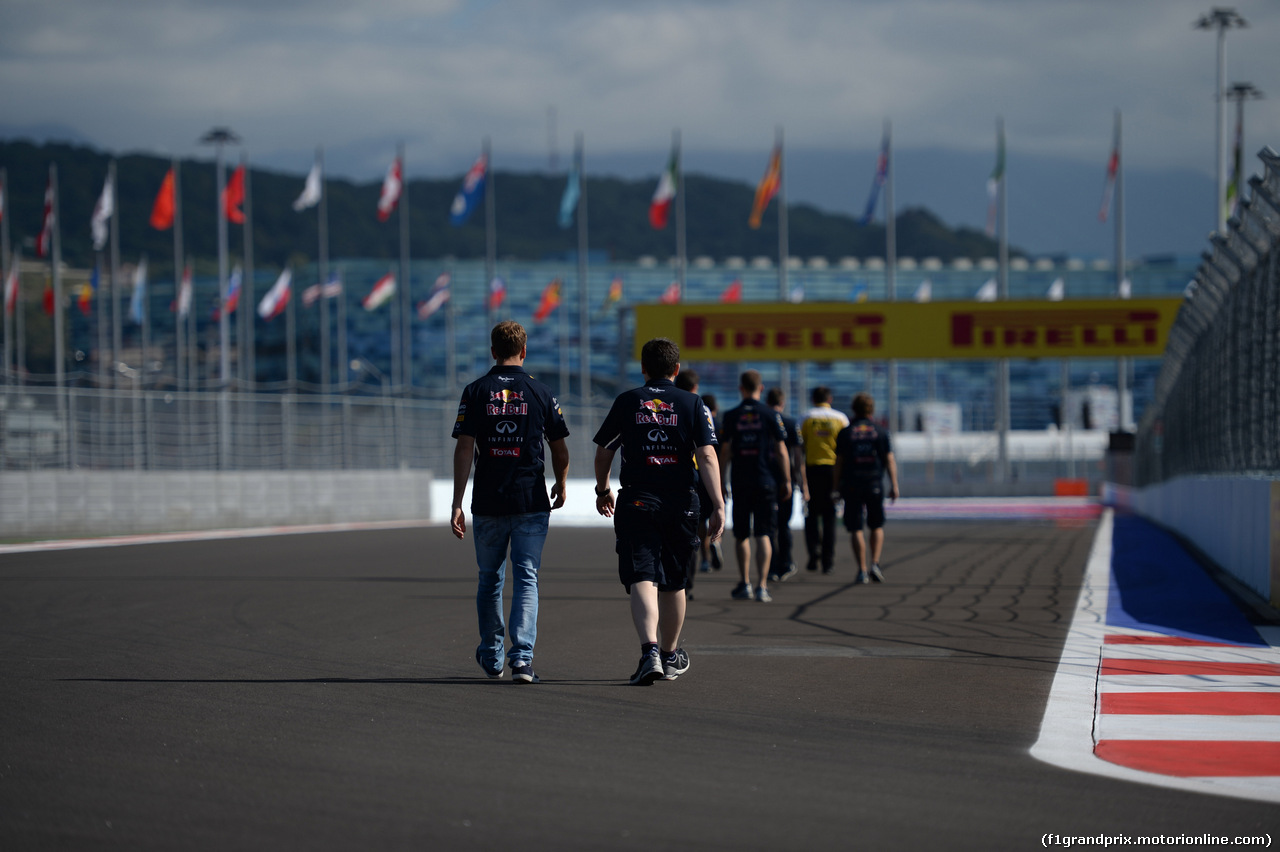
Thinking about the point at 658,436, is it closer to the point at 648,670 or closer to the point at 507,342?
the point at 507,342

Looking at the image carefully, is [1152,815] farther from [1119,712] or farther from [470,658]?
[470,658]

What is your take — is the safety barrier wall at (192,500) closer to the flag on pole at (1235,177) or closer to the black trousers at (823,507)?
the black trousers at (823,507)

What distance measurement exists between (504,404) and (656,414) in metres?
0.71

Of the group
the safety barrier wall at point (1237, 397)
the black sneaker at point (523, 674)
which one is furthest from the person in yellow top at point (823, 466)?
the black sneaker at point (523, 674)

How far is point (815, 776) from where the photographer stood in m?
4.63

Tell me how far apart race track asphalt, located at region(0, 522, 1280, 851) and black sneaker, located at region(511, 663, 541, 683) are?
0.09m

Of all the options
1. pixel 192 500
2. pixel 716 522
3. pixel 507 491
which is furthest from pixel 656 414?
pixel 192 500

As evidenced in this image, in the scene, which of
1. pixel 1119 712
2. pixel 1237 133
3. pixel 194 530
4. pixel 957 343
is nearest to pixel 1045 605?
pixel 1119 712

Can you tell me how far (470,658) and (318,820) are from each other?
354 cm

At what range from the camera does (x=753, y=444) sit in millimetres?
11219

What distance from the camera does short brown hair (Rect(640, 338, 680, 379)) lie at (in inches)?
271

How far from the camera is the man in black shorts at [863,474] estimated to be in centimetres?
1265

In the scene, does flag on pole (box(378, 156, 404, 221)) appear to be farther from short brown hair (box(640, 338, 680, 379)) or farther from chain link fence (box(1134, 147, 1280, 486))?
short brown hair (box(640, 338, 680, 379))

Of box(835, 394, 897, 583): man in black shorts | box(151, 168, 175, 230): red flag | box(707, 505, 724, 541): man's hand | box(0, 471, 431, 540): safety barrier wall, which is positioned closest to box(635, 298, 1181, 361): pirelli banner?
box(0, 471, 431, 540): safety barrier wall
